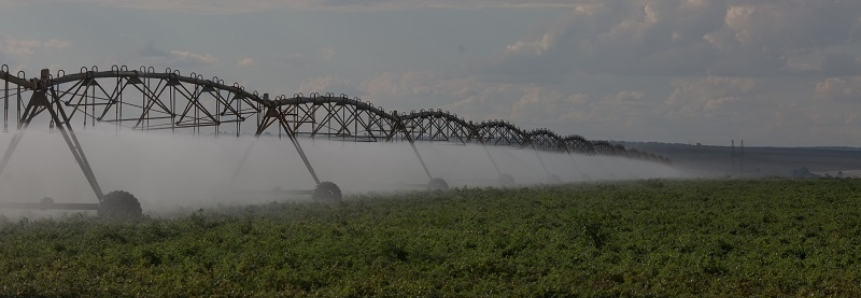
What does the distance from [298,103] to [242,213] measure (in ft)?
43.4

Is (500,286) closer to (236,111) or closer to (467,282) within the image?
(467,282)

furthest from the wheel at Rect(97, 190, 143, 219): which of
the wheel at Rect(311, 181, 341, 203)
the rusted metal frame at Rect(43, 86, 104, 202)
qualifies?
the wheel at Rect(311, 181, 341, 203)

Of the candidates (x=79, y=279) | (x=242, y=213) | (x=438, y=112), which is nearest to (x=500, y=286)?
(x=79, y=279)

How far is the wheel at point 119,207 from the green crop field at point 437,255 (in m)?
0.61

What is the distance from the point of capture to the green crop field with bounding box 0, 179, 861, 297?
64.8ft

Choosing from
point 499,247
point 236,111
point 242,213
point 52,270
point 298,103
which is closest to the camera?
point 52,270

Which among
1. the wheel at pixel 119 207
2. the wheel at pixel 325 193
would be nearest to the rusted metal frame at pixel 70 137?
the wheel at pixel 119 207

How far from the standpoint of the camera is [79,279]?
19.7m

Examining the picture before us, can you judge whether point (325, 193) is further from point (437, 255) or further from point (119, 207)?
point (437, 255)

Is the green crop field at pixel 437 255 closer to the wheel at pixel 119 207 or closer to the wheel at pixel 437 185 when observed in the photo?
the wheel at pixel 119 207

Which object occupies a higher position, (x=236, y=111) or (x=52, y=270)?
(x=236, y=111)

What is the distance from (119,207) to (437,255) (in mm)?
12924

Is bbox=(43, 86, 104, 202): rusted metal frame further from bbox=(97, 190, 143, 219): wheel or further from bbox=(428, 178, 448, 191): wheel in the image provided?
bbox=(428, 178, 448, 191): wheel

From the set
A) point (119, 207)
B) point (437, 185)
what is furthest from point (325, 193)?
point (437, 185)
